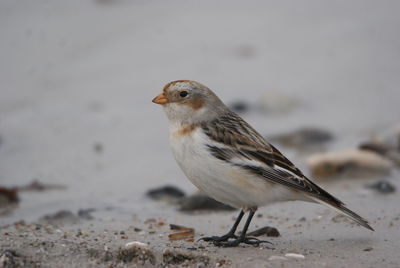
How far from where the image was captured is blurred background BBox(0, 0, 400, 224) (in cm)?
702

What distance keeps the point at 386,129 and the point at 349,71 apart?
1.08 meters

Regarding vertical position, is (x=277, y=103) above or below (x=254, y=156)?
above

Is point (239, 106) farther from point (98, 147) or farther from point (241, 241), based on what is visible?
point (241, 241)

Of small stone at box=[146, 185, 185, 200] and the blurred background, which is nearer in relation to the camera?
small stone at box=[146, 185, 185, 200]

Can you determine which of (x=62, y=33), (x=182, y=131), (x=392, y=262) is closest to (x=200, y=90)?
(x=182, y=131)

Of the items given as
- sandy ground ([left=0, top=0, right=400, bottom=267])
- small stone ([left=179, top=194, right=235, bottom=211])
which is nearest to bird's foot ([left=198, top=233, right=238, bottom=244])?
sandy ground ([left=0, top=0, right=400, bottom=267])

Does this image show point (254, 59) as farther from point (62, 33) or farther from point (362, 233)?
point (362, 233)

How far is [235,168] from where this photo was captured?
14.1 ft

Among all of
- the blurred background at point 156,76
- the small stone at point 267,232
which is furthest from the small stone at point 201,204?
the small stone at point 267,232

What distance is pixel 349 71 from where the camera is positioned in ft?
27.2

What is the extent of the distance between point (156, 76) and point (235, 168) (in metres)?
3.97

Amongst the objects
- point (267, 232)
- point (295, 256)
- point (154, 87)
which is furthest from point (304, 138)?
point (295, 256)

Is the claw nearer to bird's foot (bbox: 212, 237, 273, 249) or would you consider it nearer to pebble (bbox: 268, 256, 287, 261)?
bird's foot (bbox: 212, 237, 273, 249)

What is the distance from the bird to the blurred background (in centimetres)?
194
